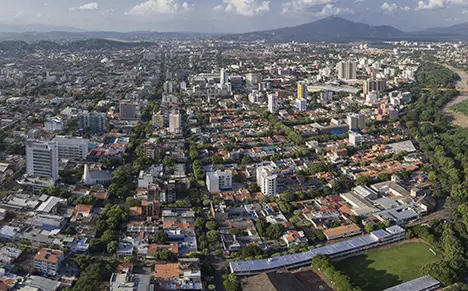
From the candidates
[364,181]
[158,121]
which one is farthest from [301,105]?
[364,181]

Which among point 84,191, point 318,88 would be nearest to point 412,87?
point 318,88

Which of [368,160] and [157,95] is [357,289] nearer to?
[368,160]

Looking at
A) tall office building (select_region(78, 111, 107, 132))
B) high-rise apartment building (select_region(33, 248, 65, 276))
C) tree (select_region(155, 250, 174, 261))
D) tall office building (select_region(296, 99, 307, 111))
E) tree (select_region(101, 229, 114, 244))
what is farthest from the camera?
tall office building (select_region(296, 99, 307, 111))

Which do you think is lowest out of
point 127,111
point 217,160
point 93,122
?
point 217,160

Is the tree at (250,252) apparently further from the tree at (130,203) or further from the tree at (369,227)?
the tree at (130,203)

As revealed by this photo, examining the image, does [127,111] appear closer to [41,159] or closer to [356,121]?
[41,159]

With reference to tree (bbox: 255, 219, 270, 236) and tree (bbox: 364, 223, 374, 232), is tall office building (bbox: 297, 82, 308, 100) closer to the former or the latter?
tree (bbox: 364, 223, 374, 232)

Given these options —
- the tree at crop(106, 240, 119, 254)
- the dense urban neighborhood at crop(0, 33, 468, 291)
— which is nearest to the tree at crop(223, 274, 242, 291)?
the dense urban neighborhood at crop(0, 33, 468, 291)
